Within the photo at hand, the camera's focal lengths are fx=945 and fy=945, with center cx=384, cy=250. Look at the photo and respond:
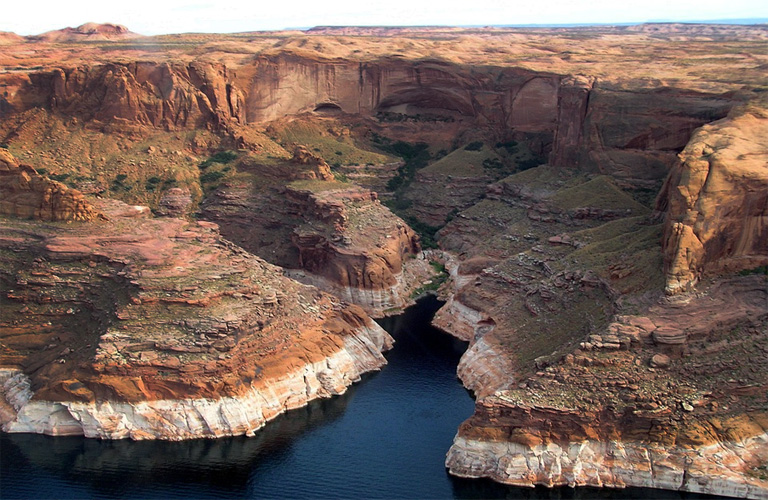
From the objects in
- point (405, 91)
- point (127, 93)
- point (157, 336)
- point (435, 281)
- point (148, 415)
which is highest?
point (127, 93)

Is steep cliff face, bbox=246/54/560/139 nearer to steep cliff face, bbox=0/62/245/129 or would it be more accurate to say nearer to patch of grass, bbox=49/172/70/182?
steep cliff face, bbox=0/62/245/129

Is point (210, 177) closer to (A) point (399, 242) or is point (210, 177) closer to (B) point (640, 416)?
(A) point (399, 242)

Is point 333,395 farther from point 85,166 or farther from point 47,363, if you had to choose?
point 85,166

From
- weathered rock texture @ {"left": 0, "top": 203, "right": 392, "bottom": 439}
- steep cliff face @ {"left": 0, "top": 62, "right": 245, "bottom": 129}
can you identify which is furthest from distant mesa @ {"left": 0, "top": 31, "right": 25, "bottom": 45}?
weathered rock texture @ {"left": 0, "top": 203, "right": 392, "bottom": 439}

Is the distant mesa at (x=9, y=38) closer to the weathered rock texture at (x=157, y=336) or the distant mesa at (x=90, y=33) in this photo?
the distant mesa at (x=90, y=33)

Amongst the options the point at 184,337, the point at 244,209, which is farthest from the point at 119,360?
the point at 244,209

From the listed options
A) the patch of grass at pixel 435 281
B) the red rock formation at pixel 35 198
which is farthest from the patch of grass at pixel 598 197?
the red rock formation at pixel 35 198

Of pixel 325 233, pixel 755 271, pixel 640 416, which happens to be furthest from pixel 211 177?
pixel 640 416
